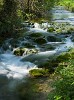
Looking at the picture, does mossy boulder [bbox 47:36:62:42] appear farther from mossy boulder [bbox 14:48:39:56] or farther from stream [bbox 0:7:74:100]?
mossy boulder [bbox 14:48:39:56]

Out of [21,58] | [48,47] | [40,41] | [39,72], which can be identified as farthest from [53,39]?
[39,72]

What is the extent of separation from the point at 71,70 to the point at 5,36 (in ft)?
43.0

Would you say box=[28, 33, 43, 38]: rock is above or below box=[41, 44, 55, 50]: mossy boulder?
above

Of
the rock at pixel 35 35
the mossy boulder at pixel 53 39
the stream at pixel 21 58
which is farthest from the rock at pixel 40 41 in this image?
the rock at pixel 35 35

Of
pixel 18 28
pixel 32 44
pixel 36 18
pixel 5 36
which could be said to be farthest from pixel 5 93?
pixel 36 18

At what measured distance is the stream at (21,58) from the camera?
13.5 m

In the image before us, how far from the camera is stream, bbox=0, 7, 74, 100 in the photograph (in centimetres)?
1349

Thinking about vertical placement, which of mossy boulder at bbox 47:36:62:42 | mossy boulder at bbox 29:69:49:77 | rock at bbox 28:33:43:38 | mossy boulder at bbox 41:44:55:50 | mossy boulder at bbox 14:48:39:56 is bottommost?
mossy boulder at bbox 47:36:62:42

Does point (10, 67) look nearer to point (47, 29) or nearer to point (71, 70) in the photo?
point (71, 70)

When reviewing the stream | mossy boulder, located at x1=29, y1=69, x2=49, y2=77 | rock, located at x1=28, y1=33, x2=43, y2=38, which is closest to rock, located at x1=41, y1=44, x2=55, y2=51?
the stream

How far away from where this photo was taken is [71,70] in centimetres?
977

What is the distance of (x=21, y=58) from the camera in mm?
17641

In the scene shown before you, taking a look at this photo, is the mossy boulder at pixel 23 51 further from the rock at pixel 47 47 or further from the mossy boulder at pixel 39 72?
the mossy boulder at pixel 39 72

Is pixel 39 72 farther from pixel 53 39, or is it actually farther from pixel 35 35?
pixel 35 35
